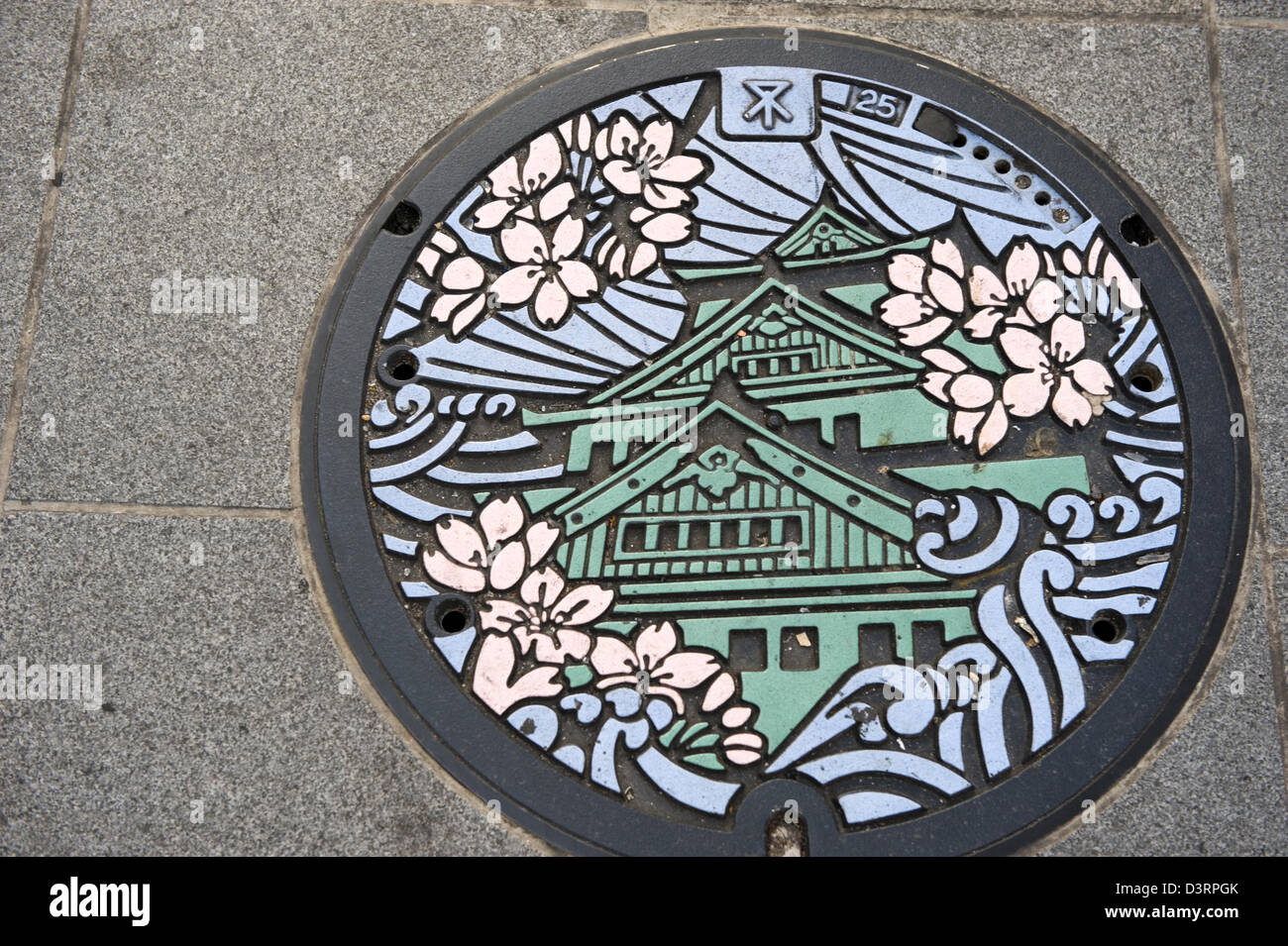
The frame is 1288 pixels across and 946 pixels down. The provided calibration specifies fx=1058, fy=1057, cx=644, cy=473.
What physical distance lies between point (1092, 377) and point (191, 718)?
7.78 feet

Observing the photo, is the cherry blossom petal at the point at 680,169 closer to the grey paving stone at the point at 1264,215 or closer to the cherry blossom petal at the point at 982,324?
the cherry blossom petal at the point at 982,324

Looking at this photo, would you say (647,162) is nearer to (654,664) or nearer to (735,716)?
(654,664)

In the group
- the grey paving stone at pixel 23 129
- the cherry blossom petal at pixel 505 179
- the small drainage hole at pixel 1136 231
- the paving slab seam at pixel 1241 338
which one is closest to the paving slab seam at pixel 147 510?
the grey paving stone at pixel 23 129

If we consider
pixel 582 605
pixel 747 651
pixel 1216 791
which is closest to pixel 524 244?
pixel 582 605

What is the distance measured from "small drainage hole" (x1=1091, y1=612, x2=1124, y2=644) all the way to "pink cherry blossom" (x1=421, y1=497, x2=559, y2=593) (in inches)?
51.6

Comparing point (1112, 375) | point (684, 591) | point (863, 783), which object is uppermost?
point (1112, 375)

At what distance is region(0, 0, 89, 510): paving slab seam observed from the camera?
272cm

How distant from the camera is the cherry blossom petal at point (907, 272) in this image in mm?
2732

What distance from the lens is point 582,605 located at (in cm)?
253

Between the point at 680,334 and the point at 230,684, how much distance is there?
4.61ft

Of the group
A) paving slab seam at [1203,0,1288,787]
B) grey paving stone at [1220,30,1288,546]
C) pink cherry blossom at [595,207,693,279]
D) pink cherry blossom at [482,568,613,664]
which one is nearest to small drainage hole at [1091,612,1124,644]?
paving slab seam at [1203,0,1288,787]

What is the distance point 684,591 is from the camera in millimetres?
2541

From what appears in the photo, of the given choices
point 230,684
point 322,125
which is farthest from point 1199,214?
point 230,684

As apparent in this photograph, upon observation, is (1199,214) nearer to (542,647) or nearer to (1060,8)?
(1060,8)
